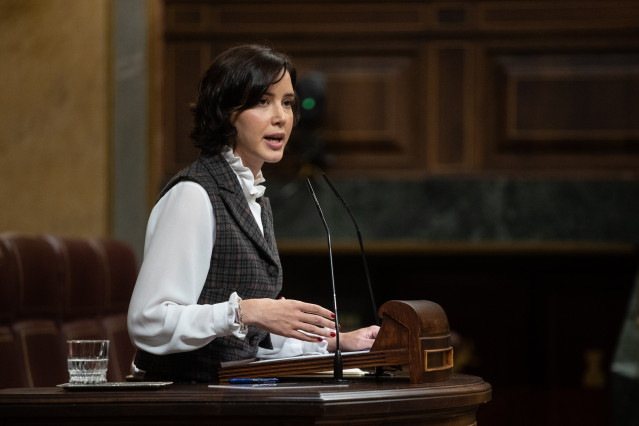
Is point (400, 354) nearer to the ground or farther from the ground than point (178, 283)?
nearer to the ground

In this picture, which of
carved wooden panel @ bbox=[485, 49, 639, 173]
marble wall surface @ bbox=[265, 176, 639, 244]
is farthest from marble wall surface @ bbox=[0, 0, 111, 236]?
carved wooden panel @ bbox=[485, 49, 639, 173]

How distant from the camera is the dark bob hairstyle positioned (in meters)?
1.75

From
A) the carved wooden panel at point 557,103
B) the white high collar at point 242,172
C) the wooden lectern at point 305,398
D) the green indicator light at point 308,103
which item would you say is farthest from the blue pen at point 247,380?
the carved wooden panel at point 557,103

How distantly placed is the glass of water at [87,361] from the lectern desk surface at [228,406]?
14 centimetres

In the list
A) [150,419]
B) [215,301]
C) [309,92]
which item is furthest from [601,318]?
[150,419]

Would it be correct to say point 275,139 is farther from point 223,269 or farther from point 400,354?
point 400,354

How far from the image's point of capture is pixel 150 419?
1358 mm

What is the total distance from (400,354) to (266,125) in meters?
0.48

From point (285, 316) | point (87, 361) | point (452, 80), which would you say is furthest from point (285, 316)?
point (452, 80)

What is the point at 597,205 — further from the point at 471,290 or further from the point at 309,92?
the point at 309,92

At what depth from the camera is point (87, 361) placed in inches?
62.8

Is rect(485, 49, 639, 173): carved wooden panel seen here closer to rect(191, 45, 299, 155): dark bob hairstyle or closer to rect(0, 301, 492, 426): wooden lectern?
rect(191, 45, 299, 155): dark bob hairstyle

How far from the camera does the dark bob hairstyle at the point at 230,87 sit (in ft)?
5.74

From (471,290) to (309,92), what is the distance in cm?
112
